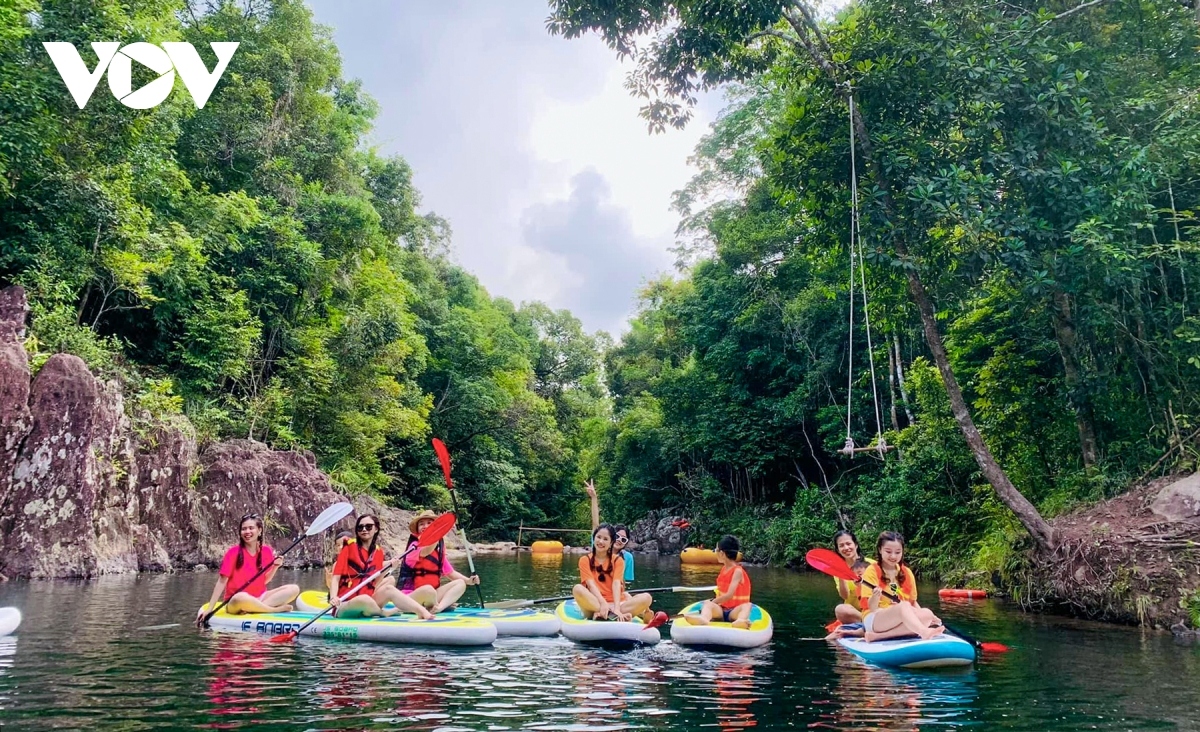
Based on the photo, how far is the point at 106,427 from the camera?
1240cm

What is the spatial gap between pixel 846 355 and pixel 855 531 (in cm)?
480

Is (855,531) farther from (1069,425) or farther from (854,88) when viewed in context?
(854,88)

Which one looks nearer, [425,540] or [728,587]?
[728,587]

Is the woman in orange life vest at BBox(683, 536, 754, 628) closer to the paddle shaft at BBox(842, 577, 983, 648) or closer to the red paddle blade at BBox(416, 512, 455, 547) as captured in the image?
the paddle shaft at BBox(842, 577, 983, 648)

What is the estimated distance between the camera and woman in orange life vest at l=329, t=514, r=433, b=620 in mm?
7141

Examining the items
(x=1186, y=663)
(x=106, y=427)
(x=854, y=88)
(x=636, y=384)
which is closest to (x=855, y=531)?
(x=854, y=88)

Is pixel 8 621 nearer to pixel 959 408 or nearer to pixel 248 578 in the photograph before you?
pixel 248 578

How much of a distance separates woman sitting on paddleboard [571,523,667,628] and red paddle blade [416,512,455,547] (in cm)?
116

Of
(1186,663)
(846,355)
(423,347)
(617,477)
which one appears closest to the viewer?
(1186,663)

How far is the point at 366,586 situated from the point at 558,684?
2931 mm

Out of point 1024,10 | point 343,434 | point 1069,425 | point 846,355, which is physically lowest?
point 1069,425

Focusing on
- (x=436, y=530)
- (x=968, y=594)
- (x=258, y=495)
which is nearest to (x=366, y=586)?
(x=436, y=530)

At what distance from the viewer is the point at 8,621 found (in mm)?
6309

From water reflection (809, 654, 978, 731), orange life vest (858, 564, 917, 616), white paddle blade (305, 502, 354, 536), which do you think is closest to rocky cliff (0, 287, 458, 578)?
white paddle blade (305, 502, 354, 536)
